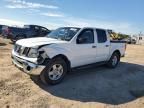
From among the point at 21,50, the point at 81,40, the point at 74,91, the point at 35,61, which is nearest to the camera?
the point at 35,61

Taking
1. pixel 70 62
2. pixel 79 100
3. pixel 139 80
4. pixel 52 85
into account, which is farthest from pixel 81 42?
pixel 139 80

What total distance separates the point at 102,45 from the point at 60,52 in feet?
8.93

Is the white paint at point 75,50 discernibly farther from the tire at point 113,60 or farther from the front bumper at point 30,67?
the tire at point 113,60

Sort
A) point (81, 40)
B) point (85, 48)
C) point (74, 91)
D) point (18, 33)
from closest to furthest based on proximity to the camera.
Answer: point (74, 91)
point (81, 40)
point (85, 48)
point (18, 33)

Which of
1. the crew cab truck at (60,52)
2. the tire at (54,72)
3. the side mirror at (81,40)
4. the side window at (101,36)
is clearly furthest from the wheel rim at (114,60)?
the tire at (54,72)

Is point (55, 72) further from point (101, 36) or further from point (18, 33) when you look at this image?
point (18, 33)

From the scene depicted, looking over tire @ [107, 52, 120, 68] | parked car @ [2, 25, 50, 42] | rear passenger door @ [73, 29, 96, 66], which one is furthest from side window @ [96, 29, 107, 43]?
parked car @ [2, 25, 50, 42]

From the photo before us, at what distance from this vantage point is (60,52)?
6.77m

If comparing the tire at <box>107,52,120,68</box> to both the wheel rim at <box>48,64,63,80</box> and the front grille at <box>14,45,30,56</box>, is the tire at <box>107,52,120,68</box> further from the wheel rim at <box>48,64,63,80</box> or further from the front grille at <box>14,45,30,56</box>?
the front grille at <box>14,45,30,56</box>

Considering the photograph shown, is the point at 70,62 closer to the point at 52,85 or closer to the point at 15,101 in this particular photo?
the point at 52,85

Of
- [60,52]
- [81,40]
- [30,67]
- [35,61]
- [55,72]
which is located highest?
[81,40]

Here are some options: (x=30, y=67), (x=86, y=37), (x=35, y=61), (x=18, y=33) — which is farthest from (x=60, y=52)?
(x=18, y=33)

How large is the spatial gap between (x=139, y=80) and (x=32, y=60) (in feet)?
15.2

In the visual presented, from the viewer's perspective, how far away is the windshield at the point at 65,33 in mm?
7541
